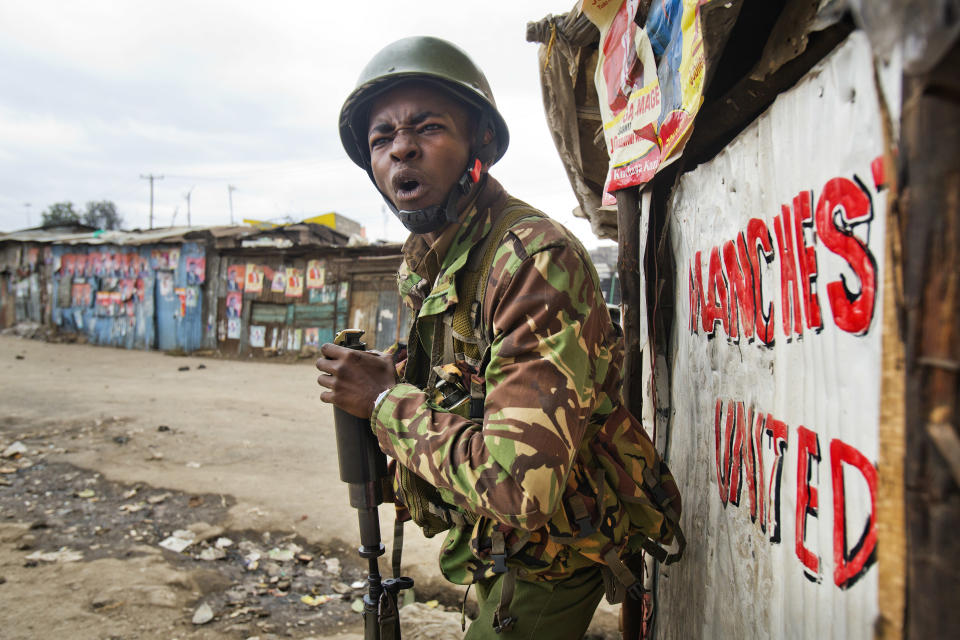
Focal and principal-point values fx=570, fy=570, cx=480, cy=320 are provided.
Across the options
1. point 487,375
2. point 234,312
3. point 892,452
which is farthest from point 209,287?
point 892,452

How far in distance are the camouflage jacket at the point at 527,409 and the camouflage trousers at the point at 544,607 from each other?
0.06 meters

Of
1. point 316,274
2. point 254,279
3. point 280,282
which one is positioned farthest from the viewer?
point 254,279

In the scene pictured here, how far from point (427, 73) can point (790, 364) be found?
132 cm

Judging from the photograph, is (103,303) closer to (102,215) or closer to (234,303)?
(234,303)

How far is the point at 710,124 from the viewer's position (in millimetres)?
1761

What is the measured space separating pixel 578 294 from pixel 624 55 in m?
1.53

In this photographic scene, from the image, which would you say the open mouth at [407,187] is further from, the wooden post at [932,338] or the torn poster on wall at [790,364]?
the wooden post at [932,338]

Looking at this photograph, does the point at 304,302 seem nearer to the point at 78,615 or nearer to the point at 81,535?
the point at 81,535

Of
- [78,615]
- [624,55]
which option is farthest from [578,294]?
[78,615]

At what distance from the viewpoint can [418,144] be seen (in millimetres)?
1755

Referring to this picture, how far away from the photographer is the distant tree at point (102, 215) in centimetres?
3797

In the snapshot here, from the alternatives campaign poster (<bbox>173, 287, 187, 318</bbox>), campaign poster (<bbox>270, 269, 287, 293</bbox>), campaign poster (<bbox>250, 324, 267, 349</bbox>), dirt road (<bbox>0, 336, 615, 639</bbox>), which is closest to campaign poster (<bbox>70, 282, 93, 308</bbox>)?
campaign poster (<bbox>173, 287, 187, 318</bbox>)

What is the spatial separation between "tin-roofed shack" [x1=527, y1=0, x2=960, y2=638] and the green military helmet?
2.06 feet

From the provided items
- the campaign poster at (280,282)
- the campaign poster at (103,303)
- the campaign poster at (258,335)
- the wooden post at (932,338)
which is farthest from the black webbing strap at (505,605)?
the campaign poster at (103,303)
